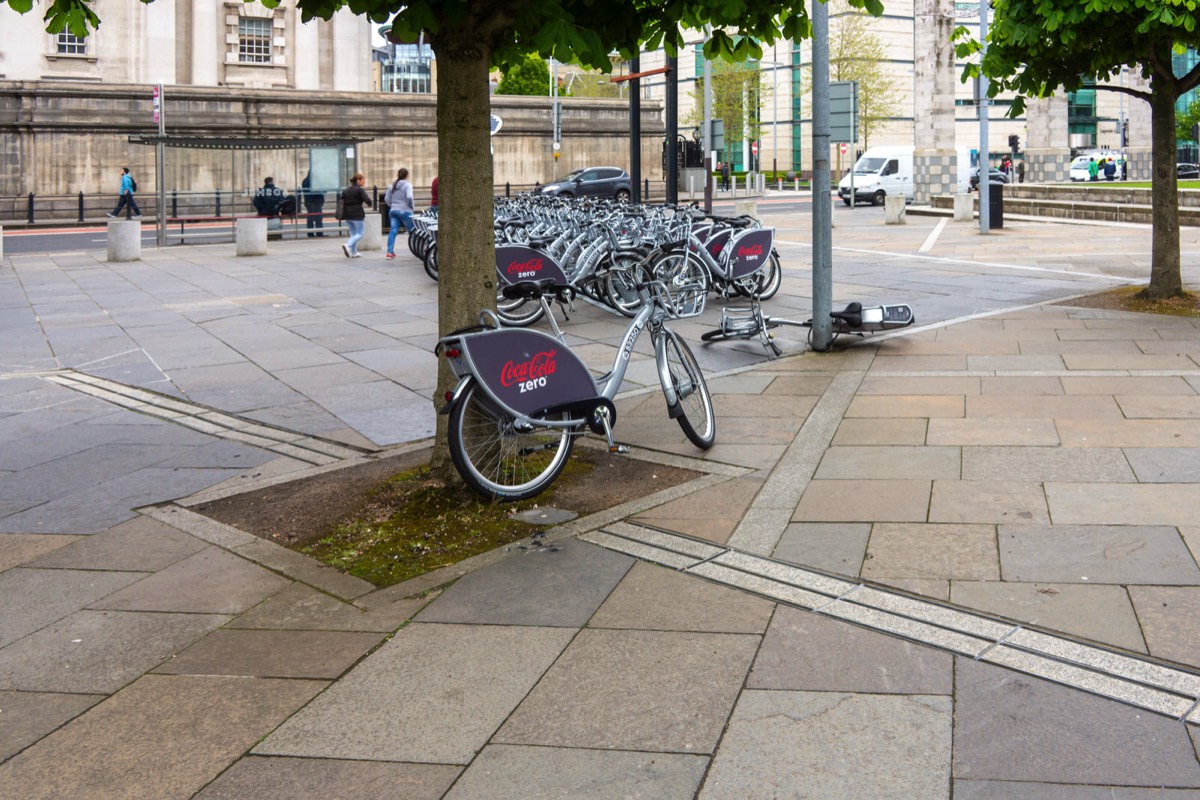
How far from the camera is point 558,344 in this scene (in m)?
6.49

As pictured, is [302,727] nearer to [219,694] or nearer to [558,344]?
[219,694]

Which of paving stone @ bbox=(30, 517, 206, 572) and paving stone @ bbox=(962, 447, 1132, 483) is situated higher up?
paving stone @ bbox=(962, 447, 1132, 483)

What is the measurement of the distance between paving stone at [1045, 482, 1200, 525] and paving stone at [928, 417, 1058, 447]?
3.20 ft

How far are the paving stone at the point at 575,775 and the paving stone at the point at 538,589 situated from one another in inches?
43.0

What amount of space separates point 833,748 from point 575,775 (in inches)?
29.7

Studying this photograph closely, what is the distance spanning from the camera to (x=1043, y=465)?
688 cm

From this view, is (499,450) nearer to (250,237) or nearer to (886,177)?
(250,237)

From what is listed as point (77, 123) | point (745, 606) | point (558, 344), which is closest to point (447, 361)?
point (558, 344)

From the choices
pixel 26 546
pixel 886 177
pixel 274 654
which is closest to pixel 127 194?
pixel 886 177

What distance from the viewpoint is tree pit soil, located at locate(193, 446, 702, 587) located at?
5.77 m

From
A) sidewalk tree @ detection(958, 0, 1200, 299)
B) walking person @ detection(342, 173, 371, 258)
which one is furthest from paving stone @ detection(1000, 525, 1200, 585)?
walking person @ detection(342, 173, 371, 258)

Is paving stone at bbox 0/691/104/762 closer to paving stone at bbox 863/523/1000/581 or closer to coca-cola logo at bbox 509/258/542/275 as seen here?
paving stone at bbox 863/523/1000/581

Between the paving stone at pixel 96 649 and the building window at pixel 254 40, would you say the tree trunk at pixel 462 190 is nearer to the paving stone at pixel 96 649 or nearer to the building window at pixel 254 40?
the paving stone at pixel 96 649

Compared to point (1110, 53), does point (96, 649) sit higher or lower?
lower
